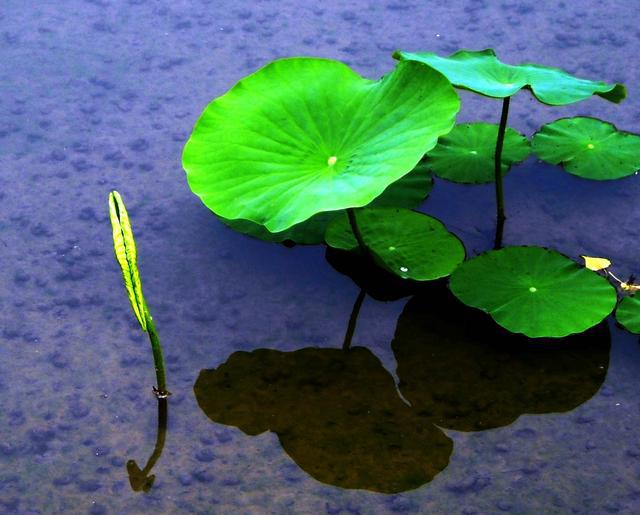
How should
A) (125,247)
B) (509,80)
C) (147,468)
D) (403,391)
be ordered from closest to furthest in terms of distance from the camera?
(125,247) < (147,468) < (403,391) < (509,80)

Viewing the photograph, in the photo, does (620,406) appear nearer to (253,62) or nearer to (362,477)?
(362,477)

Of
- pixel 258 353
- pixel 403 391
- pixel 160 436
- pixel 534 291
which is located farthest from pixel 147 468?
pixel 534 291

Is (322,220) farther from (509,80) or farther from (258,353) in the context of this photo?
(509,80)

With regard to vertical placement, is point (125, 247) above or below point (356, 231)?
above

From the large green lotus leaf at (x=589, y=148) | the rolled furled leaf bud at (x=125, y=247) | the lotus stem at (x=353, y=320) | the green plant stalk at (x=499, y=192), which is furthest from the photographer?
the large green lotus leaf at (x=589, y=148)

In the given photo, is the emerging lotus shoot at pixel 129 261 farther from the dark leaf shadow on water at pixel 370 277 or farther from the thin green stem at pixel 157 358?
the dark leaf shadow on water at pixel 370 277

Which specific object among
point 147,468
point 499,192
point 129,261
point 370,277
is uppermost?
point 129,261

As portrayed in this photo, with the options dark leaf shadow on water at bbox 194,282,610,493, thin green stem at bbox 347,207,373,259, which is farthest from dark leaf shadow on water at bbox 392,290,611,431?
thin green stem at bbox 347,207,373,259

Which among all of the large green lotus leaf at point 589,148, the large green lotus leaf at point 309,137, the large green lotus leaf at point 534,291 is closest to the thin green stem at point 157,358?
the large green lotus leaf at point 309,137
